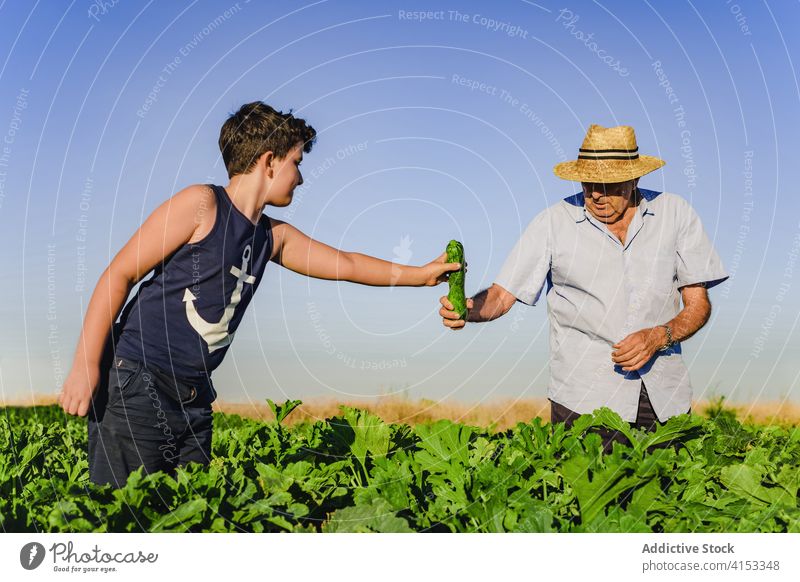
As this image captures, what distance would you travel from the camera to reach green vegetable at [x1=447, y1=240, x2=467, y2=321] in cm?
599

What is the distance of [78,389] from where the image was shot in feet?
15.7

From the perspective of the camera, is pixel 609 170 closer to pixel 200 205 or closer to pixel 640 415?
pixel 640 415

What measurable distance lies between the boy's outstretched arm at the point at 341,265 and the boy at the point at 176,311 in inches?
13.5

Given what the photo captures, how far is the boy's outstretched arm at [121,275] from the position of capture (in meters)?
4.80

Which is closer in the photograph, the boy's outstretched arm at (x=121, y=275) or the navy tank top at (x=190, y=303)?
the boy's outstretched arm at (x=121, y=275)

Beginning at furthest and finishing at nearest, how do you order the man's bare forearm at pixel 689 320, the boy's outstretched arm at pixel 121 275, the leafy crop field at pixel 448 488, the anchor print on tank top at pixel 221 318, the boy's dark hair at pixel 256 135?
the man's bare forearm at pixel 689 320, the boy's dark hair at pixel 256 135, the anchor print on tank top at pixel 221 318, the boy's outstretched arm at pixel 121 275, the leafy crop field at pixel 448 488

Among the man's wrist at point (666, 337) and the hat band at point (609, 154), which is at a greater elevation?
the hat band at point (609, 154)

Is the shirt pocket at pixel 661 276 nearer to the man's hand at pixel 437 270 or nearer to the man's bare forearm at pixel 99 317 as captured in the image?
the man's hand at pixel 437 270

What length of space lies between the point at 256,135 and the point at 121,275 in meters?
1.19

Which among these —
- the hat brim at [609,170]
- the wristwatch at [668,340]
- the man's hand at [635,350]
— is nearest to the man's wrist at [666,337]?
the wristwatch at [668,340]

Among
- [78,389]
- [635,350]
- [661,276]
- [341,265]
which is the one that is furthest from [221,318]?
[661,276]
